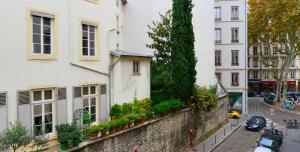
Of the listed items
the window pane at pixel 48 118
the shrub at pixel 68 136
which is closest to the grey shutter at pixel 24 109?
the window pane at pixel 48 118

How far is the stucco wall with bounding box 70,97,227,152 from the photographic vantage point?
1825 cm

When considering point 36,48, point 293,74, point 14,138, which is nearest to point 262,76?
point 293,74

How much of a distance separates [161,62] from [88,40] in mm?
9773

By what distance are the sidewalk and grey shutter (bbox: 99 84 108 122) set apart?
29.7 feet

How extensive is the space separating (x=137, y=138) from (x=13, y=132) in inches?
354

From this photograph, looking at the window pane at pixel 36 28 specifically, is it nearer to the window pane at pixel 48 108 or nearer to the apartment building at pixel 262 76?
the window pane at pixel 48 108

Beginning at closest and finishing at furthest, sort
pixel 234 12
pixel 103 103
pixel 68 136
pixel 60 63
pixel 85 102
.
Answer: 1. pixel 68 136
2. pixel 60 63
3. pixel 85 102
4. pixel 103 103
5. pixel 234 12

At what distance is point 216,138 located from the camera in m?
33.9

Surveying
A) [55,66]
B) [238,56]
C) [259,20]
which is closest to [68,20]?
[55,66]

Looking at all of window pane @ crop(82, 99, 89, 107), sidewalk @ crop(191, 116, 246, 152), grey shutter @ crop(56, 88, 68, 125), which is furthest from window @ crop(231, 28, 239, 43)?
grey shutter @ crop(56, 88, 68, 125)

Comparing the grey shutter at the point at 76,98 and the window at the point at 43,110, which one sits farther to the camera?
the grey shutter at the point at 76,98

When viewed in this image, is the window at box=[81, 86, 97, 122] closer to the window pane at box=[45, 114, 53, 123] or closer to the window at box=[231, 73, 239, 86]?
the window pane at box=[45, 114, 53, 123]

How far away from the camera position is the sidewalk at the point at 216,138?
29.8 m

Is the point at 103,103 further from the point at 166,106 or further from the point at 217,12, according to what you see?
the point at 217,12
